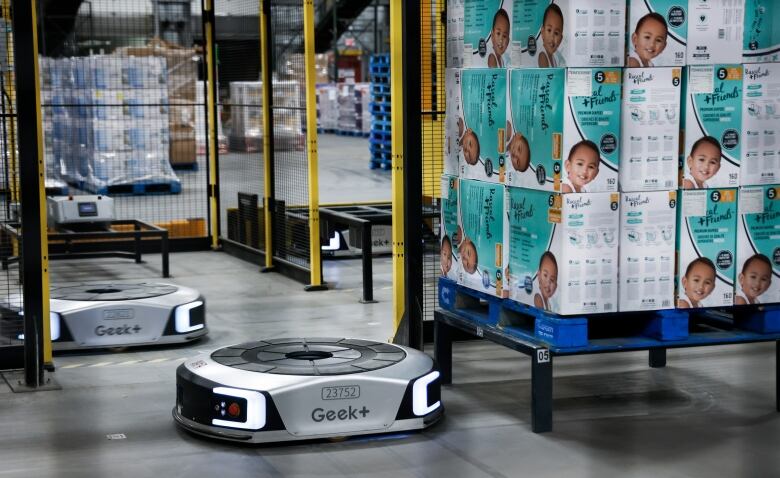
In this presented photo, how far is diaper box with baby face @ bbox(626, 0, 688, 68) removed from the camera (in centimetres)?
544

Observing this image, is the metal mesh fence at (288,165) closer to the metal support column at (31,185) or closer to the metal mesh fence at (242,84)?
the metal mesh fence at (242,84)

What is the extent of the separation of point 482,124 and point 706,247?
1329 millimetres

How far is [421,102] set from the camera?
714 centimetres

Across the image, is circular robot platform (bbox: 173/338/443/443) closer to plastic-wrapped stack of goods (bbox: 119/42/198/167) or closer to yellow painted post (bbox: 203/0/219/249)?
yellow painted post (bbox: 203/0/219/249)

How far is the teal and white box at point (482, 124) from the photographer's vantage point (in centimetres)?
597

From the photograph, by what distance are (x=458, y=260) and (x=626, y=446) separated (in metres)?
1.60

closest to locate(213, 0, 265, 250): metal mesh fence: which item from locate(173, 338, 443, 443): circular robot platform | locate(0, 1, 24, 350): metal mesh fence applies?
locate(0, 1, 24, 350): metal mesh fence

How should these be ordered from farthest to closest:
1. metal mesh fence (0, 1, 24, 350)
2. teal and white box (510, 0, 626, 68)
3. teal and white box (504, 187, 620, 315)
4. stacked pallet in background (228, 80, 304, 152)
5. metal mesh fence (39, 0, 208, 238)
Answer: metal mesh fence (39, 0, 208, 238) < stacked pallet in background (228, 80, 304, 152) < metal mesh fence (0, 1, 24, 350) < teal and white box (504, 187, 620, 315) < teal and white box (510, 0, 626, 68)

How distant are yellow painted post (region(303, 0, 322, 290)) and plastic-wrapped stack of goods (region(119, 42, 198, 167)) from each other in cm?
959

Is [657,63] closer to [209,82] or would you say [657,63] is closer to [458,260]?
[458,260]

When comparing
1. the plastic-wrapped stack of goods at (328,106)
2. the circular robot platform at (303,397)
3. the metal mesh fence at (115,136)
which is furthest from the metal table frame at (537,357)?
the plastic-wrapped stack of goods at (328,106)

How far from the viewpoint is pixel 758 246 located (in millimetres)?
5770

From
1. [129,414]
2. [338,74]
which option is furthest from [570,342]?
[338,74]

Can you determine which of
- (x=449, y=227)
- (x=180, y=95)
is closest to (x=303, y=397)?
(x=449, y=227)
